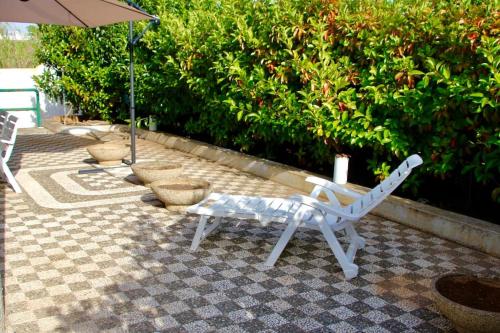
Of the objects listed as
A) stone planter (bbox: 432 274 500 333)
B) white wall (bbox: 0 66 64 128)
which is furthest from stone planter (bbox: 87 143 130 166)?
white wall (bbox: 0 66 64 128)

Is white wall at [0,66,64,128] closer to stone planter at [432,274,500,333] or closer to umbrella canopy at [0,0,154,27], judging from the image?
umbrella canopy at [0,0,154,27]

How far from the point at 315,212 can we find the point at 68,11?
16.6 ft

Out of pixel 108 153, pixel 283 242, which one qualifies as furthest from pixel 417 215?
pixel 108 153

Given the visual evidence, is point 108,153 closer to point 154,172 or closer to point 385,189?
point 154,172

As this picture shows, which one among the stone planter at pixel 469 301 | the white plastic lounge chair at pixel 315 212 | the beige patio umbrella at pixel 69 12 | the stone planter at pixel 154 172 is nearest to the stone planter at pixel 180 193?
the stone planter at pixel 154 172

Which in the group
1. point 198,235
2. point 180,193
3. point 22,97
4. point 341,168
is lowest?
point 198,235

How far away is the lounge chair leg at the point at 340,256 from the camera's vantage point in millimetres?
4234

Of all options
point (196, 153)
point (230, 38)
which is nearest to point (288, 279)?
point (230, 38)

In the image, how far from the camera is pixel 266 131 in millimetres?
7844

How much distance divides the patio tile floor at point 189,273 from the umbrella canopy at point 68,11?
8.06ft

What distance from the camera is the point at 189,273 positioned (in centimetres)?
426

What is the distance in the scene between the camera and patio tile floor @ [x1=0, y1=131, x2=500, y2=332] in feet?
11.5

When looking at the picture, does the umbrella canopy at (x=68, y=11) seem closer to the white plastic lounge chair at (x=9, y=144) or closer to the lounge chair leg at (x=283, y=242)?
the white plastic lounge chair at (x=9, y=144)

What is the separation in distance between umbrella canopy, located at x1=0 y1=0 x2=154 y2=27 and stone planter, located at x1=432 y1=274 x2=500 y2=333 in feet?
17.3
